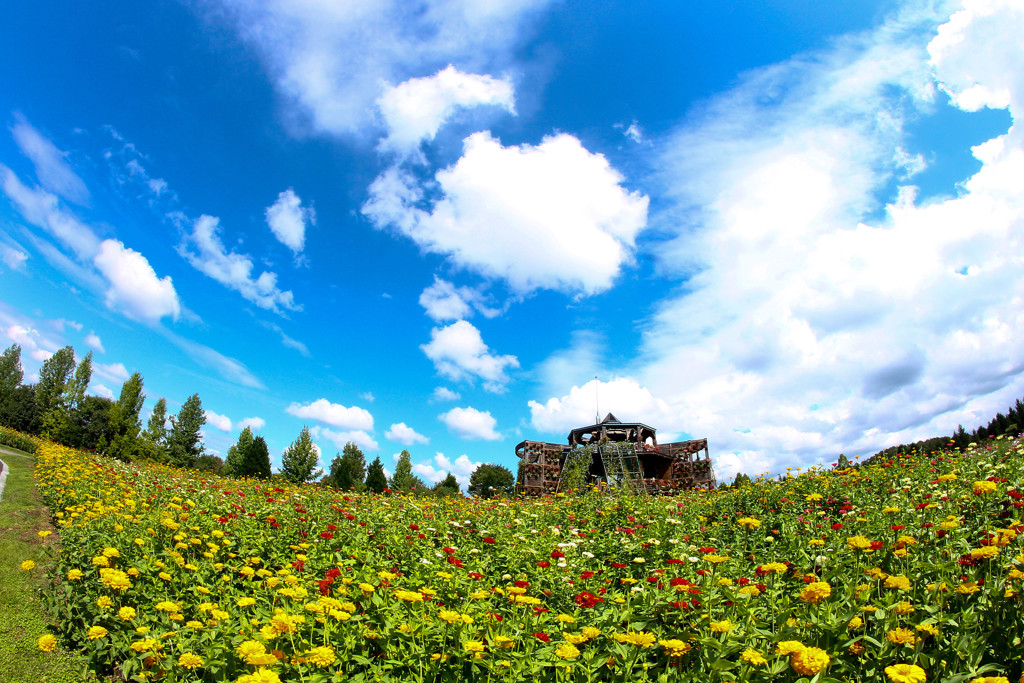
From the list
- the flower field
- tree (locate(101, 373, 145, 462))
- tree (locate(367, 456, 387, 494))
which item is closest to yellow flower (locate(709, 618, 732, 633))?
the flower field

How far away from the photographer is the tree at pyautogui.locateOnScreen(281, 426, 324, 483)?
2536 cm

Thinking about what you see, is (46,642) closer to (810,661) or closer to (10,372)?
(810,661)

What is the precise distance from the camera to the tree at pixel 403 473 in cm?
3022

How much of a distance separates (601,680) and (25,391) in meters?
67.6

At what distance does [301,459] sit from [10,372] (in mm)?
50808

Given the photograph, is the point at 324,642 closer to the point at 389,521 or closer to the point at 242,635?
the point at 242,635

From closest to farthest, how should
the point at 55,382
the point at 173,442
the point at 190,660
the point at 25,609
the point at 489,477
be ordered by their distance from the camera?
the point at 190,660
the point at 25,609
the point at 173,442
the point at 489,477
the point at 55,382

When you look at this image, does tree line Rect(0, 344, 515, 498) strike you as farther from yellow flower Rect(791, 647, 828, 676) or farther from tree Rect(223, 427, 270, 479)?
yellow flower Rect(791, 647, 828, 676)

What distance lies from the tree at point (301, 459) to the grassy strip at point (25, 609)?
14.6 meters

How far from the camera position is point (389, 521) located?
6.72 meters

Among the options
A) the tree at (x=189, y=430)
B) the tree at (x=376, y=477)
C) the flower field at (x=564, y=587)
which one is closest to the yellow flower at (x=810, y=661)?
the flower field at (x=564, y=587)

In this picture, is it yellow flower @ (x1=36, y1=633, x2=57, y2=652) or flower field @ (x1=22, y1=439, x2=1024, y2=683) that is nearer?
flower field @ (x1=22, y1=439, x2=1024, y2=683)

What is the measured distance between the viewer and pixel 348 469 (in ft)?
85.3

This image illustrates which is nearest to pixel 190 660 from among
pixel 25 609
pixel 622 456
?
pixel 25 609
